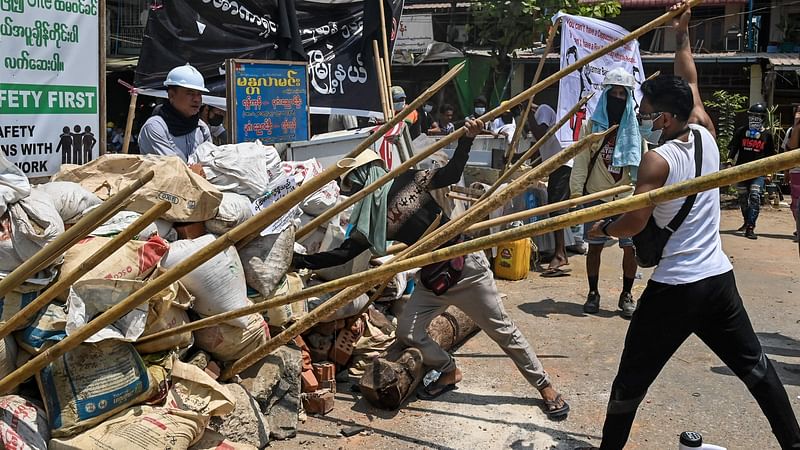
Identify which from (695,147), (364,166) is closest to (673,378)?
(695,147)

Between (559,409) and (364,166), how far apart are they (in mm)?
1841

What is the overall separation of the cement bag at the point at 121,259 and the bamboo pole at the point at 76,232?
2.08 feet

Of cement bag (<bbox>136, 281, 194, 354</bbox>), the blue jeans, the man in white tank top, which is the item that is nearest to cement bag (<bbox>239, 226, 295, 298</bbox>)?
cement bag (<bbox>136, 281, 194, 354</bbox>)

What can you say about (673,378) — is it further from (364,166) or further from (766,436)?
(364,166)

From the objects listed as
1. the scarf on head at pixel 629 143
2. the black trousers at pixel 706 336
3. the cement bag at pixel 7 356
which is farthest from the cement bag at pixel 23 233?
the scarf on head at pixel 629 143

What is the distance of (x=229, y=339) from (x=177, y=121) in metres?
1.85

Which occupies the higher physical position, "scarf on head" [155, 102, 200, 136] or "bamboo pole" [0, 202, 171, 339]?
"scarf on head" [155, 102, 200, 136]

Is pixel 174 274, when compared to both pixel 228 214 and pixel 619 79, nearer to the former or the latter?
pixel 228 214

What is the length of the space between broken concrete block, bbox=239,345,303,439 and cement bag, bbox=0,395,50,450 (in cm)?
114

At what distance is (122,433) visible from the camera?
120 inches

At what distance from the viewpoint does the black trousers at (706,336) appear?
3.49m

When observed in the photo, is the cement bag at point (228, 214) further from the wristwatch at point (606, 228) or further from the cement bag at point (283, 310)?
the wristwatch at point (606, 228)

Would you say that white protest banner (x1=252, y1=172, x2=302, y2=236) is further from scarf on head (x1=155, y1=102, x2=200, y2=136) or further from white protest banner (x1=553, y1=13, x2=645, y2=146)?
white protest banner (x1=553, y1=13, x2=645, y2=146)

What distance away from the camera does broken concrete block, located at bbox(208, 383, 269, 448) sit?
11.9ft
